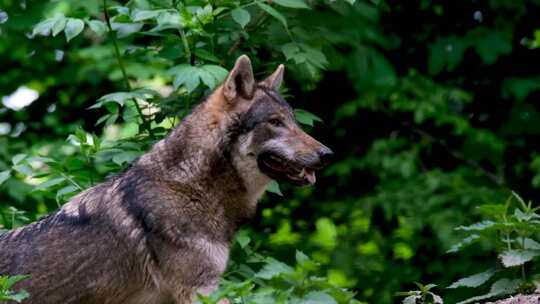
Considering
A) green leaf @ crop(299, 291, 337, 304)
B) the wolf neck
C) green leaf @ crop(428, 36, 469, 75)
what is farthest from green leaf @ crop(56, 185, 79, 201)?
green leaf @ crop(428, 36, 469, 75)

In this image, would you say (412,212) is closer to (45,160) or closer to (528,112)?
(528,112)

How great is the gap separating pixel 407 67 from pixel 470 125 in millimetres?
804

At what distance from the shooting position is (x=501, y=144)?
31.7ft

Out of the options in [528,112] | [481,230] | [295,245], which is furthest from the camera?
[528,112]

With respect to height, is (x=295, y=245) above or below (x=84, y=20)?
below

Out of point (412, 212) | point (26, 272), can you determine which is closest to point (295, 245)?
point (412, 212)

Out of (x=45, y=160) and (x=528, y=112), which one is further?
(x=528, y=112)

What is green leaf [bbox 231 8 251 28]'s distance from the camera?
6.34 m

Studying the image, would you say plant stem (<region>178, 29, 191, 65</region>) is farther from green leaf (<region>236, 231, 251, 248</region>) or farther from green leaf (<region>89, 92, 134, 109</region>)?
green leaf (<region>236, 231, 251, 248</region>)

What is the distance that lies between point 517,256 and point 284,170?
1.33 metres

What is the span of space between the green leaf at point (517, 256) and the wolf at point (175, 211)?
1087 millimetres

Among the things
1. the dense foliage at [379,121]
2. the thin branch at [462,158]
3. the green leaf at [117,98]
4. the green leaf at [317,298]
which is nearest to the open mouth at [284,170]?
the green leaf at [117,98]

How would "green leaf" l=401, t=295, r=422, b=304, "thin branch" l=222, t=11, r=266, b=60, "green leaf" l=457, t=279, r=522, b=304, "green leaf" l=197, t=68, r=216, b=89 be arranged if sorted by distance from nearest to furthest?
"green leaf" l=401, t=295, r=422, b=304
"green leaf" l=457, t=279, r=522, b=304
"green leaf" l=197, t=68, r=216, b=89
"thin branch" l=222, t=11, r=266, b=60

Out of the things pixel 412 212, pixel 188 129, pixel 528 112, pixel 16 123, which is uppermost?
pixel 188 129
